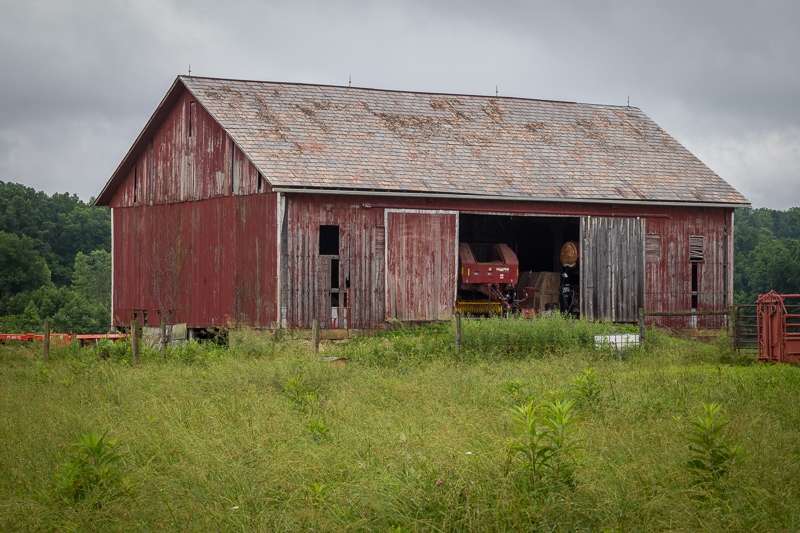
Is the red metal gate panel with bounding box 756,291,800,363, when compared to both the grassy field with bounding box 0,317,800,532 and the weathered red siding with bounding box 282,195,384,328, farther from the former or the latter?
the weathered red siding with bounding box 282,195,384,328

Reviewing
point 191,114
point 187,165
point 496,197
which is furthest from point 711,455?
point 191,114

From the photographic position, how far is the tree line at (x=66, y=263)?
54562 millimetres

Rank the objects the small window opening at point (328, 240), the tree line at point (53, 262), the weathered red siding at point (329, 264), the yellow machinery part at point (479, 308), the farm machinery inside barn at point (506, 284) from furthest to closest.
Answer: the tree line at point (53, 262) → the farm machinery inside barn at point (506, 284) → the yellow machinery part at point (479, 308) → the small window opening at point (328, 240) → the weathered red siding at point (329, 264)

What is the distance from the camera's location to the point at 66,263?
72.4 meters

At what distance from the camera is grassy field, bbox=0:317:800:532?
773 cm

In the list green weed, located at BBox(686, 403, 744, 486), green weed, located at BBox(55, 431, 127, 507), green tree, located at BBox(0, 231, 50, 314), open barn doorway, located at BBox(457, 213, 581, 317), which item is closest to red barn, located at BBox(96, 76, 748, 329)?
open barn doorway, located at BBox(457, 213, 581, 317)

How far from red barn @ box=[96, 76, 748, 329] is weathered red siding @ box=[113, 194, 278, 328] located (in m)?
0.05

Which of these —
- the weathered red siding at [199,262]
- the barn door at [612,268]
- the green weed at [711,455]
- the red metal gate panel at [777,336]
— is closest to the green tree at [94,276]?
the weathered red siding at [199,262]

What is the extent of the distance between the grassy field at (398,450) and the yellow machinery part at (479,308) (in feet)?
29.5

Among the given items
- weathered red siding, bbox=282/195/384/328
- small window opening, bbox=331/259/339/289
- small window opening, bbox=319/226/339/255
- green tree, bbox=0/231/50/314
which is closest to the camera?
weathered red siding, bbox=282/195/384/328

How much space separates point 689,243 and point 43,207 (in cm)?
5576

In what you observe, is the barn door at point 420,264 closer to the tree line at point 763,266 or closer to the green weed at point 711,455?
→ the green weed at point 711,455

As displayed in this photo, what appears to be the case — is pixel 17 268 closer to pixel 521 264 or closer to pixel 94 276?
pixel 94 276

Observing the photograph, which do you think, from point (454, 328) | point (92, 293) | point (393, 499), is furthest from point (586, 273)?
point (92, 293)
